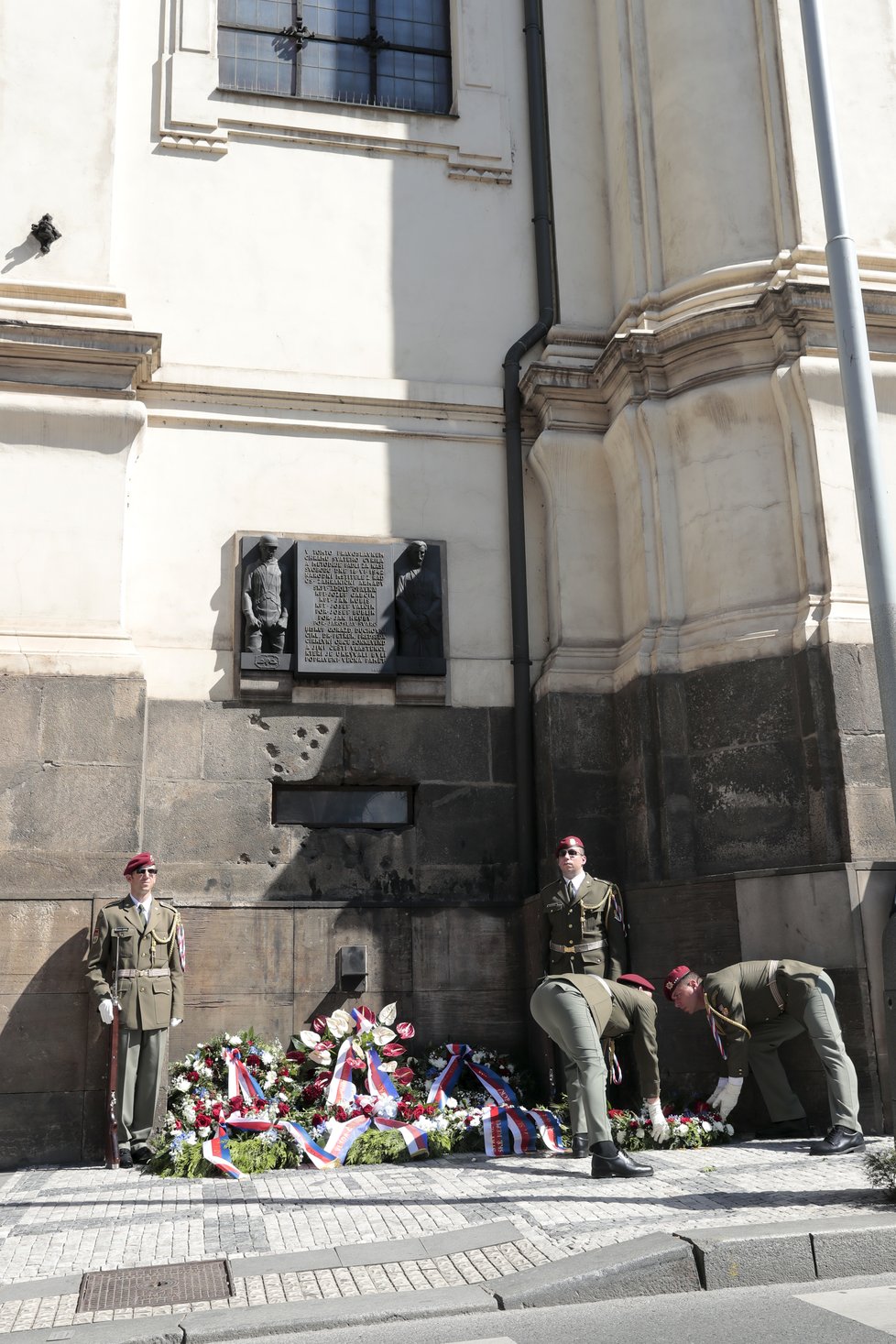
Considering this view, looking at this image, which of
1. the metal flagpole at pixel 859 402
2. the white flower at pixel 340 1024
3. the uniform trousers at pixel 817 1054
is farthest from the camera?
the white flower at pixel 340 1024

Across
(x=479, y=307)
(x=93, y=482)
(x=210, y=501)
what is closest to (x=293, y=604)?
(x=210, y=501)

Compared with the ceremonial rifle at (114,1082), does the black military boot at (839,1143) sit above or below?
below

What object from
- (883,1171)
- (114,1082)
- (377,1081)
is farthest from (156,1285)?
(377,1081)

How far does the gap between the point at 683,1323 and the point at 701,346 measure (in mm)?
7802

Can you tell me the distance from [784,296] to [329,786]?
529cm

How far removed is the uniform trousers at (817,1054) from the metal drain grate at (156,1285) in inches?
160

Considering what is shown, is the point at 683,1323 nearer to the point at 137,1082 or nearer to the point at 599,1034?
the point at 599,1034

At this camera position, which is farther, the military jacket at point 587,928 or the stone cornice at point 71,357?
the stone cornice at point 71,357

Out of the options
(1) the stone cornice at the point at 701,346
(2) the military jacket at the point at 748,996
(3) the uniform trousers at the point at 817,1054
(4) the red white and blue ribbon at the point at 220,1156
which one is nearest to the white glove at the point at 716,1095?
A: (2) the military jacket at the point at 748,996

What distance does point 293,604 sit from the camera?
10.8 metres

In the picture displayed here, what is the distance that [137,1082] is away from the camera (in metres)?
8.70

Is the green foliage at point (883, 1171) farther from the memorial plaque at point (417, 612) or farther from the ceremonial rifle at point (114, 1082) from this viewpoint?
the memorial plaque at point (417, 612)

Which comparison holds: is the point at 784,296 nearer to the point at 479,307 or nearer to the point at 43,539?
the point at 479,307

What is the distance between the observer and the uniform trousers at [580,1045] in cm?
720
